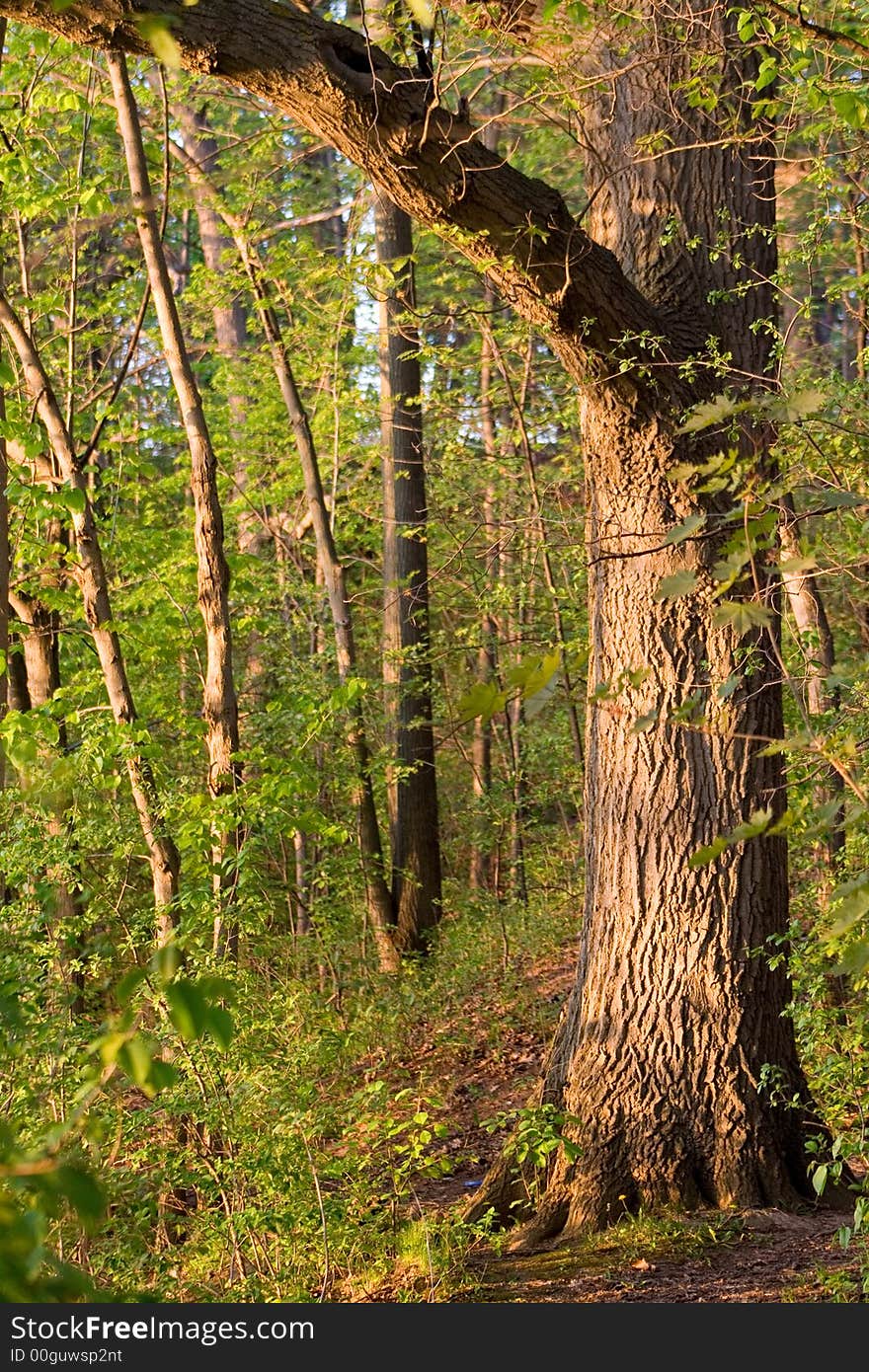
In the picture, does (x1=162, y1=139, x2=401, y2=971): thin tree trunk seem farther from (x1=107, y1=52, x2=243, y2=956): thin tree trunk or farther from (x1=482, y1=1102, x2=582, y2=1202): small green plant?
(x1=482, y1=1102, x2=582, y2=1202): small green plant

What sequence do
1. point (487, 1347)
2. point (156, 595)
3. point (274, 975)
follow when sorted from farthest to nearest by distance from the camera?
1. point (156, 595)
2. point (274, 975)
3. point (487, 1347)

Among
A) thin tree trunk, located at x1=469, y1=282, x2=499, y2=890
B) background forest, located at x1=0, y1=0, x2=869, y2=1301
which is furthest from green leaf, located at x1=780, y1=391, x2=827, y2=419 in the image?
thin tree trunk, located at x1=469, y1=282, x2=499, y2=890

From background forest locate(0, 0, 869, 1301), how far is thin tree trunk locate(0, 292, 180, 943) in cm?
3

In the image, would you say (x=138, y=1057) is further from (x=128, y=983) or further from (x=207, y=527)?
(x=207, y=527)

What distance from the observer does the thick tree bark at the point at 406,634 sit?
37.9 ft

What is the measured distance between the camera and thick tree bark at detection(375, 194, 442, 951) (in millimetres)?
11555

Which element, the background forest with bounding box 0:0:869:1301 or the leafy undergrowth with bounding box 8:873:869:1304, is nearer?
the background forest with bounding box 0:0:869:1301

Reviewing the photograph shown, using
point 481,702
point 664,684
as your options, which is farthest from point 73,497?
point 481,702

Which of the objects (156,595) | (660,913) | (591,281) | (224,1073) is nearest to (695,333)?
(591,281)

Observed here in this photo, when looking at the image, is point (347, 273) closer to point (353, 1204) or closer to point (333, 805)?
point (333, 805)

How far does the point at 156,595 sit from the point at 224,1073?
5624 millimetres

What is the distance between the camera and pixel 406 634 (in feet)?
38.9

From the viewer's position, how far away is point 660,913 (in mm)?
5801

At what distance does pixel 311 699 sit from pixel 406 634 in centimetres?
262
